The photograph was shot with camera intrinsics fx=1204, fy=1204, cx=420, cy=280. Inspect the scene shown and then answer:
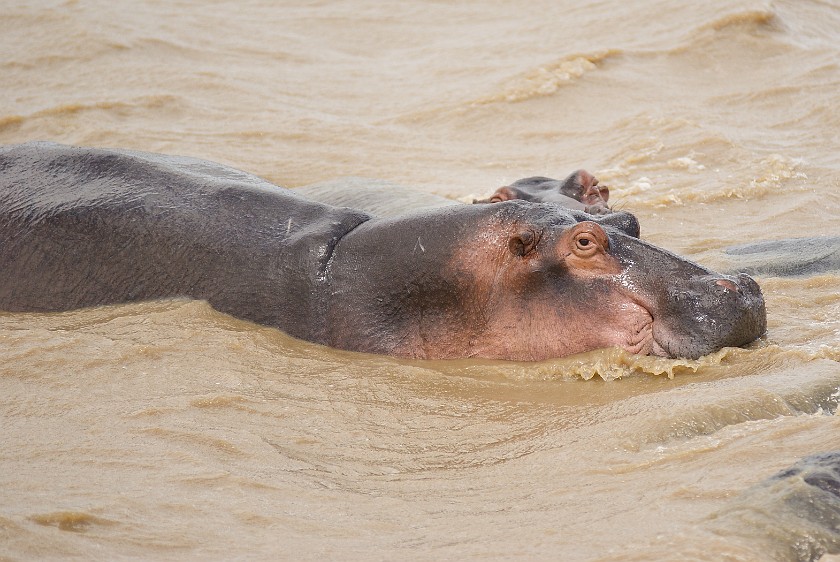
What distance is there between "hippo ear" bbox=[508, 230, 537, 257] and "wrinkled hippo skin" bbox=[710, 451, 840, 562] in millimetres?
1877

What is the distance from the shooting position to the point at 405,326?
5418mm

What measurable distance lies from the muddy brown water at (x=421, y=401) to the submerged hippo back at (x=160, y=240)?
0.45ft

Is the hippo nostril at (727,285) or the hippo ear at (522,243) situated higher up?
the hippo ear at (522,243)

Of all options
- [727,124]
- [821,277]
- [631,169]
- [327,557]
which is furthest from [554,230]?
[727,124]

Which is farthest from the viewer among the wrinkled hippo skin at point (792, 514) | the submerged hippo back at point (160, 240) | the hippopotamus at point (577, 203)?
the hippopotamus at point (577, 203)

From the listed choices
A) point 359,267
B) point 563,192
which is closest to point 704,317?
point 359,267

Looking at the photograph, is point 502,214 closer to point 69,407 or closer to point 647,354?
point 647,354

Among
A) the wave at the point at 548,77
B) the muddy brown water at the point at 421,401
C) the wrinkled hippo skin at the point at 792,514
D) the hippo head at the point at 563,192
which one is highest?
the wave at the point at 548,77

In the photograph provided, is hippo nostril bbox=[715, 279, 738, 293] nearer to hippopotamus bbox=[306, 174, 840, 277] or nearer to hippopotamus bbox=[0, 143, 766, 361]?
hippopotamus bbox=[0, 143, 766, 361]

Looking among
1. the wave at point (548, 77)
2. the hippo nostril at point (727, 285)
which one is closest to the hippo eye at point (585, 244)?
the hippo nostril at point (727, 285)

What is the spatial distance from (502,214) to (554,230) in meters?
0.26

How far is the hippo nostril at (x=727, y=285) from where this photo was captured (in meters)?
5.08

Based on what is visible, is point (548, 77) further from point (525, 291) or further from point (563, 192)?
point (525, 291)

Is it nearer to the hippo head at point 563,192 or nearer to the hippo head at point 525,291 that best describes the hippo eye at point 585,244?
the hippo head at point 525,291
